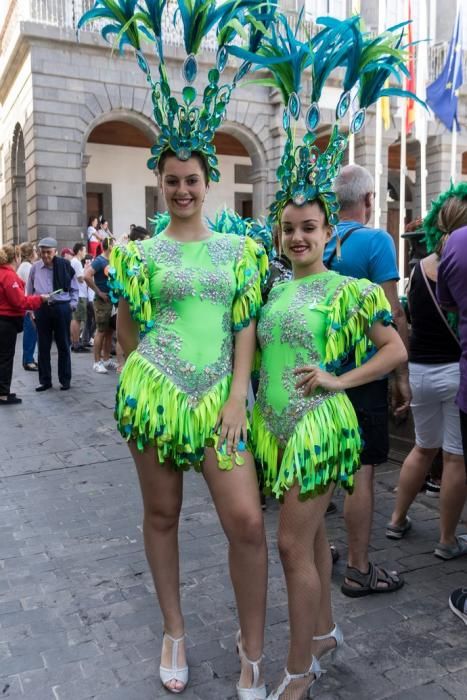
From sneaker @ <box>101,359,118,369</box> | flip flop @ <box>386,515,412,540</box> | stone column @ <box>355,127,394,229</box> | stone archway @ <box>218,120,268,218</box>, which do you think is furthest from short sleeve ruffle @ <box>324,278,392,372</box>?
stone column @ <box>355,127,394,229</box>

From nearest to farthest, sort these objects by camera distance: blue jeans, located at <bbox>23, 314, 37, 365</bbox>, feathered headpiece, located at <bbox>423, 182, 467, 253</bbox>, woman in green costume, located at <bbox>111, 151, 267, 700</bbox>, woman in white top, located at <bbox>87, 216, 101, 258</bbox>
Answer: woman in green costume, located at <bbox>111, 151, 267, 700</bbox>, feathered headpiece, located at <bbox>423, 182, 467, 253</bbox>, blue jeans, located at <bbox>23, 314, 37, 365</bbox>, woman in white top, located at <bbox>87, 216, 101, 258</bbox>

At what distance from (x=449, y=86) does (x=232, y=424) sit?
47.0 ft

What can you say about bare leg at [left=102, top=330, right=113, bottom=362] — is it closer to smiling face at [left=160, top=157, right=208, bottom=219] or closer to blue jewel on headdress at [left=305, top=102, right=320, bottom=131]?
smiling face at [left=160, top=157, right=208, bottom=219]

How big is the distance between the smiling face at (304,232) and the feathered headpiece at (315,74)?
0.11 ft

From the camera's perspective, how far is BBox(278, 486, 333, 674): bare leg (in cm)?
217

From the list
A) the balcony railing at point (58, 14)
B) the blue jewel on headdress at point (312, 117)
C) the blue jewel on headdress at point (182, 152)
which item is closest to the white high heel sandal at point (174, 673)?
the blue jewel on headdress at point (182, 152)

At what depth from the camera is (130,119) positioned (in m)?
15.4

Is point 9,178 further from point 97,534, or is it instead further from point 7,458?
point 97,534

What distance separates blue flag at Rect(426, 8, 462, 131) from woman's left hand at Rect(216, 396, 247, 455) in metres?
13.9

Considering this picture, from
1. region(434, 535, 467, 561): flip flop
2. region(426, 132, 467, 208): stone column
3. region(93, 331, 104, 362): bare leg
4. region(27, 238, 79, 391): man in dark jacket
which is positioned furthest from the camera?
region(426, 132, 467, 208): stone column

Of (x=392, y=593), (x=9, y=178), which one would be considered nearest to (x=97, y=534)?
(x=392, y=593)

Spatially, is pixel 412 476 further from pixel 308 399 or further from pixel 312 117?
pixel 312 117

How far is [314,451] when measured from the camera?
218 cm

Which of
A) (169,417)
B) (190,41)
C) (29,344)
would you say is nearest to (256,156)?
(29,344)
